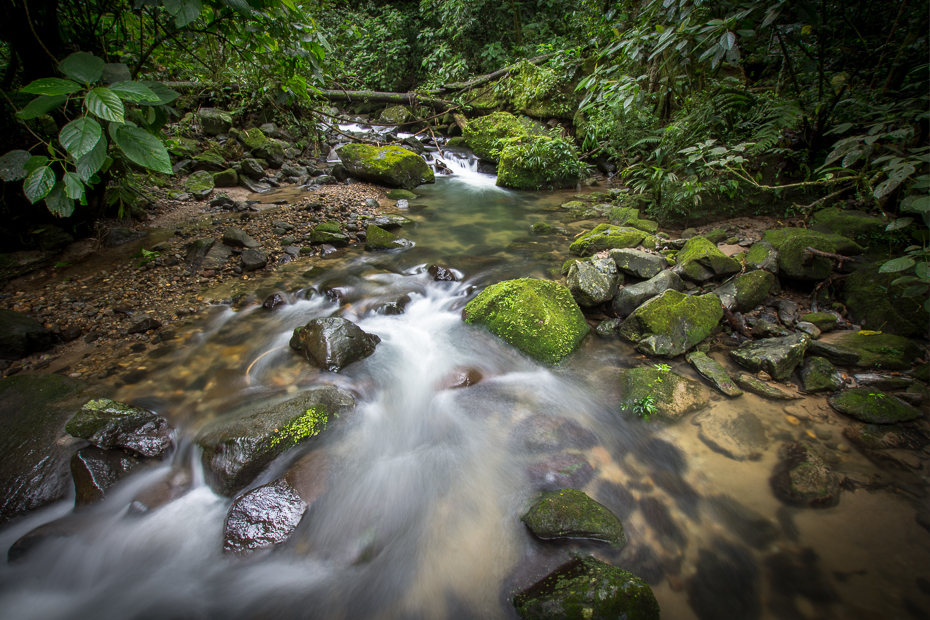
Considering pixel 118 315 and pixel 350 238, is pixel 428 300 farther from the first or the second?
pixel 118 315

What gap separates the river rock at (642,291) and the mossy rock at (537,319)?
523 mm

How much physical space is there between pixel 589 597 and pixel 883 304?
13.1 feet

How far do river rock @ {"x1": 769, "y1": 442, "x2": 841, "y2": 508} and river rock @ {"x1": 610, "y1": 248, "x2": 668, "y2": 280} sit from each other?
2318 mm

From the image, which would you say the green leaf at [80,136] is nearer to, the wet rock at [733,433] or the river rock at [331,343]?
the river rock at [331,343]

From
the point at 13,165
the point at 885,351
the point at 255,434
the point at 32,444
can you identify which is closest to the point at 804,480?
the point at 885,351

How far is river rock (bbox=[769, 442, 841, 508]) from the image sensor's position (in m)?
2.54

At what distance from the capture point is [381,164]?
31.3 ft

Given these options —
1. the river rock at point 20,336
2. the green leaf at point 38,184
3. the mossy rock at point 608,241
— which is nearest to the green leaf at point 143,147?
the green leaf at point 38,184

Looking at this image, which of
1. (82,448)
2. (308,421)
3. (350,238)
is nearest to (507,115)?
(350,238)

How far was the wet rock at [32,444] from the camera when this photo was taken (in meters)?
2.48

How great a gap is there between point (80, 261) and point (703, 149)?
A: 7806mm

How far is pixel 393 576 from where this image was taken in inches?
93.4

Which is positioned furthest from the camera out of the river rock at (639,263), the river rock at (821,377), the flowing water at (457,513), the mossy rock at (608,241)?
the mossy rock at (608,241)

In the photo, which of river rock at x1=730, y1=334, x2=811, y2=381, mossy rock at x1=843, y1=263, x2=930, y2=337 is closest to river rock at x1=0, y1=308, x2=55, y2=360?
river rock at x1=730, y1=334, x2=811, y2=381
